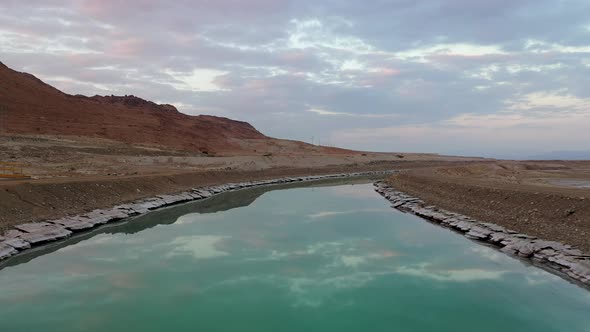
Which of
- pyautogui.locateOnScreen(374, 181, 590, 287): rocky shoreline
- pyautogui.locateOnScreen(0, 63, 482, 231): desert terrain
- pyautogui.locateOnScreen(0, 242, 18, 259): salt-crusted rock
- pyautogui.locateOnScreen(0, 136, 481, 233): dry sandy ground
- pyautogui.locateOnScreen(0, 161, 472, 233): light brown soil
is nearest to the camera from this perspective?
pyautogui.locateOnScreen(374, 181, 590, 287): rocky shoreline

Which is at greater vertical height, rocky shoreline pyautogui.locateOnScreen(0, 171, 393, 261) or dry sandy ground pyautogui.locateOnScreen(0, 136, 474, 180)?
dry sandy ground pyautogui.locateOnScreen(0, 136, 474, 180)

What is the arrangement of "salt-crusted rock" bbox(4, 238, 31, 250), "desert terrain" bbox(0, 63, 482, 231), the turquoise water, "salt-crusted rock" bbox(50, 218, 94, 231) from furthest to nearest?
1. "desert terrain" bbox(0, 63, 482, 231)
2. "salt-crusted rock" bbox(50, 218, 94, 231)
3. "salt-crusted rock" bbox(4, 238, 31, 250)
4. the turquoise water

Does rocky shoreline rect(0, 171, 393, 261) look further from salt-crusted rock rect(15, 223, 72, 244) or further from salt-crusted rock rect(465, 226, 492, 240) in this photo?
salt-crusted rock rect(465, 226, 492, 240)

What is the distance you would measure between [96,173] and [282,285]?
2224cm

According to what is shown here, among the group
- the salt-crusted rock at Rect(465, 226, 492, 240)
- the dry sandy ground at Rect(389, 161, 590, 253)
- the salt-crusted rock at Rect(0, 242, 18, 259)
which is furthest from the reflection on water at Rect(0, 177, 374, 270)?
the salt-crusted rock at Rect(465, 226, 492, 240)

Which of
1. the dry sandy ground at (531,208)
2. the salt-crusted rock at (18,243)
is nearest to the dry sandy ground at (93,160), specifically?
the salt-crusted rock at (18,243)

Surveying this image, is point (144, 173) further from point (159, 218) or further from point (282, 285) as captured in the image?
point (282, 285)

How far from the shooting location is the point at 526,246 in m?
13.7

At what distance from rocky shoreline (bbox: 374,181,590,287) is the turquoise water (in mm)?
553

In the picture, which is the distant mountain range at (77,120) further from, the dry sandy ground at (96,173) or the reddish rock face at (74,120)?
the dry sandy ground at (96,173)

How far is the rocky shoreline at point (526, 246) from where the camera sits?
1147cm

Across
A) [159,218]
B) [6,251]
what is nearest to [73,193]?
[159,218]

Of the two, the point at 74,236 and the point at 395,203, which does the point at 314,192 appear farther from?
the point at 74,236

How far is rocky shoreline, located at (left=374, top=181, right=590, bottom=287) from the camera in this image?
452 inches
